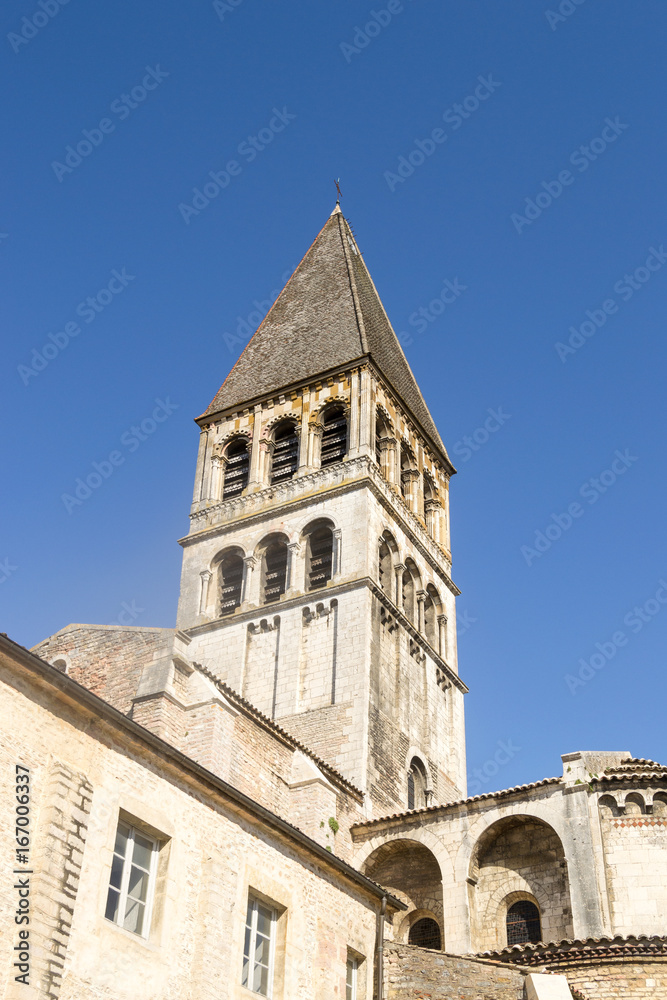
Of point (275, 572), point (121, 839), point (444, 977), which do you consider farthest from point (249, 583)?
point (121, 839)

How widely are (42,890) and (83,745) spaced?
1.85m

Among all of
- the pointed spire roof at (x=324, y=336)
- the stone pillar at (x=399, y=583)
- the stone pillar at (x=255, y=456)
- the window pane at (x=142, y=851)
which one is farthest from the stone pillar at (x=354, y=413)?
the window pane at (x=142, y=851)

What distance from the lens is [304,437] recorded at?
3431cm

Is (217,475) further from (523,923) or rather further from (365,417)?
(523,923)

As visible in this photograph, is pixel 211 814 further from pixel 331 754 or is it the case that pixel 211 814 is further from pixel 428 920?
pixel 331 754

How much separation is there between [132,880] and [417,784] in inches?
660

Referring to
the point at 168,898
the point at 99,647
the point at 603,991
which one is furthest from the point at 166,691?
the point at 603,991

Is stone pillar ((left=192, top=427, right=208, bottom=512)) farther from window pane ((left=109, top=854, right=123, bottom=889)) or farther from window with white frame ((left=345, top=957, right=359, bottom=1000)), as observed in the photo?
window pane ((left=109, top=854, right=123, bottom=889))

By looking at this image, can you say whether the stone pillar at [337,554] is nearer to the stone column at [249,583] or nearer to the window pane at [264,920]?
the stone column at [249,583]

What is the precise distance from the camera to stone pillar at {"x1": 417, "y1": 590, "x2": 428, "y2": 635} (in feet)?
106

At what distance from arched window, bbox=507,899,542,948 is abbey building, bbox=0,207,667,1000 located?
44mm

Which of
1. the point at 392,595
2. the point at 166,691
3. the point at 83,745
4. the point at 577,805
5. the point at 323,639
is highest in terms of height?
the point at 392,595

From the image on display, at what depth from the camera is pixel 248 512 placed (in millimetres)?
33500

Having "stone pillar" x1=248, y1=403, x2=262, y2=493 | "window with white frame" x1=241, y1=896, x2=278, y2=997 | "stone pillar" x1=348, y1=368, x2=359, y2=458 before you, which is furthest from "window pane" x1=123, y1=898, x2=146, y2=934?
"stone pillar" x1=248, y1=403, x2=262, y2=493
